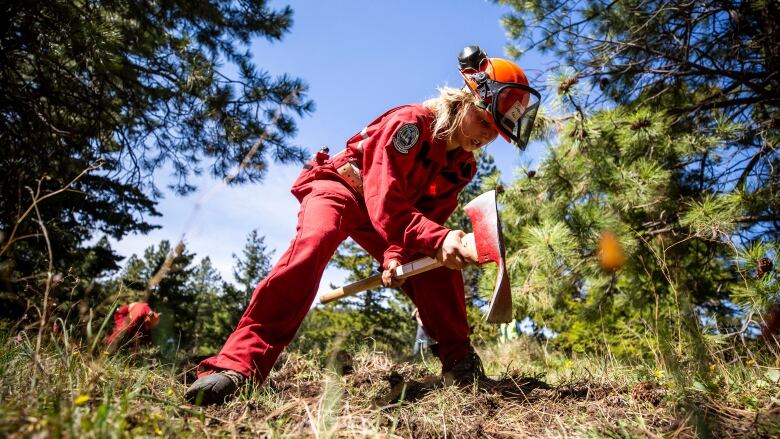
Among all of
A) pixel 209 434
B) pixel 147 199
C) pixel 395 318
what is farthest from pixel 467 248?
pixel 395 318

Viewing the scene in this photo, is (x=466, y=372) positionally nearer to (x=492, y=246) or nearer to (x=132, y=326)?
(x=492, y=246)

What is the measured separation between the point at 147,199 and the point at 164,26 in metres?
2.47

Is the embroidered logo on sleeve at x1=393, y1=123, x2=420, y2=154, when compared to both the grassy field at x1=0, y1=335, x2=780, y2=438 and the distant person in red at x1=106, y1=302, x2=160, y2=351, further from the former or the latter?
the distant person in red at x1=106, y1=302, x2=160, y2=351

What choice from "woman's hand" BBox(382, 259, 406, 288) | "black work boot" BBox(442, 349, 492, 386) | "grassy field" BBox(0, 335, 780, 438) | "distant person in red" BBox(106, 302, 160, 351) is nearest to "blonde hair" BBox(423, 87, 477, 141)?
"woman's hand" BBox(382, 259, 406, 288)

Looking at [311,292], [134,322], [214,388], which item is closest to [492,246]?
[311,292]

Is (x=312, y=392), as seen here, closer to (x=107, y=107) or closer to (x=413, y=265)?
(x=413, y=265)

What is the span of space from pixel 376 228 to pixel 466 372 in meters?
0.88

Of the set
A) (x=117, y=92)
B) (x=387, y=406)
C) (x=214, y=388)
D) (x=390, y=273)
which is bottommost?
(x=387, y=406)

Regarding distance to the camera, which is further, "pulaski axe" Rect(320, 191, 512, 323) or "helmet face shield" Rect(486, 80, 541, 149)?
"helmet face shield" Rect(486, 80, 541, 149)

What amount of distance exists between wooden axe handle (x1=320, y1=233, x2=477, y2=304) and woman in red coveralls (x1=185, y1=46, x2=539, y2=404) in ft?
0.14

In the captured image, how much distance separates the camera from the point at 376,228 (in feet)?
6.98

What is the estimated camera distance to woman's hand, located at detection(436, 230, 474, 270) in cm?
193

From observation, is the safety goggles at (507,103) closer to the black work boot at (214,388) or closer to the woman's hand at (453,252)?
the woman's hand at (453,252)

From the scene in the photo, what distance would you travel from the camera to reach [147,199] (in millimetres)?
6117
